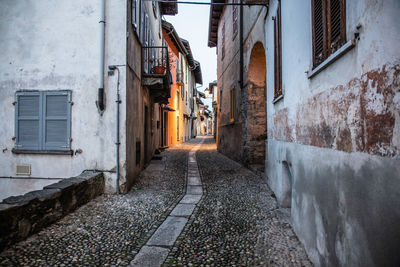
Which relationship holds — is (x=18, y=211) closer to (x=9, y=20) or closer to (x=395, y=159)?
(x=395, y=159)

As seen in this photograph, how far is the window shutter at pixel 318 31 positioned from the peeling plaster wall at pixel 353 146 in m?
0.15

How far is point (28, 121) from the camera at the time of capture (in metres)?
5.77

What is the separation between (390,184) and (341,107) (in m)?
0.84

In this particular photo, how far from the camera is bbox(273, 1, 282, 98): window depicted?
186 inches

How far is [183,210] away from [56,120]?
369 centimetres

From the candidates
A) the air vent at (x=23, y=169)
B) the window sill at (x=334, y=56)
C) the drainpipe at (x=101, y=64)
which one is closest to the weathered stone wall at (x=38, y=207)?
the drainpipe at (x=101, y=64)

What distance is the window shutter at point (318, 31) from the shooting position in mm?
2575

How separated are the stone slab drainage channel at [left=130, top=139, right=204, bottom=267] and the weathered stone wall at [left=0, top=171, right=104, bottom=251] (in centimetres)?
153

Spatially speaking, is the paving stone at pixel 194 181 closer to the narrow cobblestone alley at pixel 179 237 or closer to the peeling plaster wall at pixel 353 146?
the narrow cobblestone alley at pixel 179 237

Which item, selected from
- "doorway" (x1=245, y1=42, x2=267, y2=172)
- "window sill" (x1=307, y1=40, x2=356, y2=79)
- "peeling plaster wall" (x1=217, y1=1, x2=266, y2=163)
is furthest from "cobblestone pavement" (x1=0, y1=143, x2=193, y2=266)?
"peeling plaster wall" (x1=217, y1=1, x2=266, y2=163)

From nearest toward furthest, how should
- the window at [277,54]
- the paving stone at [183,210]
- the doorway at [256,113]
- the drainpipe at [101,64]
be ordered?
1. the paving stone at [183,210]
2. the window at [277,54]
3. the drainpipe at [101,64]
4. the doorway at [256,113]

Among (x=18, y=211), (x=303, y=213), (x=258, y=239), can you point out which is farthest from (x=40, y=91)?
(x=303, y=213)

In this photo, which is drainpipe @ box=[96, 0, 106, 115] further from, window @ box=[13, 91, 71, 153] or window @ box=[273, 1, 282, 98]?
window @ box=[273, 1, 282, 98]

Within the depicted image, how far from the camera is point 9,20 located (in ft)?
19.1
